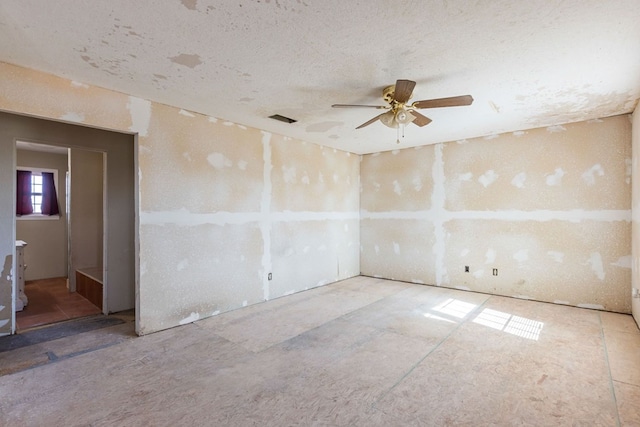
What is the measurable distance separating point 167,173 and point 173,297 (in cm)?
139

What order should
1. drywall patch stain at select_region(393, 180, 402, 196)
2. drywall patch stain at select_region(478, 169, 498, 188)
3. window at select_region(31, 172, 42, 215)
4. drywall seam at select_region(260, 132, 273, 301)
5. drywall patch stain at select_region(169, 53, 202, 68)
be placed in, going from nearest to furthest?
drywall patch stain at select_region(169, 53, 202, 68) → drywall seam at select_region(260, 132, 273, 301) → drywall patch stain at select_region(478, 169, 498, 188) → drywall patch stain at select_region(393, 180, 402, 196) → window at select_region(31, 172, 42, 215)

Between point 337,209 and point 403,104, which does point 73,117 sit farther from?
point 337,209

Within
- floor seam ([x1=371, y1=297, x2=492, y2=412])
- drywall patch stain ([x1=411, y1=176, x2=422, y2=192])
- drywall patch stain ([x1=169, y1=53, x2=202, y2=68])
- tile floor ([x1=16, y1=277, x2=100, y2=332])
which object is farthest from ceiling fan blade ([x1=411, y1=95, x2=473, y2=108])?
tile floor ([x1=16, y1=277, x2=100, y2=332])

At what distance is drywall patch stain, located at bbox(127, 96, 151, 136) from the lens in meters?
3.26

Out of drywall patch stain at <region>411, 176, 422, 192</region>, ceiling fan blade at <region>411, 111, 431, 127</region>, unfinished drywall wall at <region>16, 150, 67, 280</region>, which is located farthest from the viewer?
unfinished drywall wall at <region>16, 150, 67, 280</region>

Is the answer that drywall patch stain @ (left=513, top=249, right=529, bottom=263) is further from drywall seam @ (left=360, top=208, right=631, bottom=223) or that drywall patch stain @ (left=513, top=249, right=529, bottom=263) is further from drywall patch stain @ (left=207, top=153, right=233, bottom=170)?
drywall patch stain @ (left=207, top=153, right=233, bottom=170)

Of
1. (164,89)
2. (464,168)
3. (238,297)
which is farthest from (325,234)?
(164,89)

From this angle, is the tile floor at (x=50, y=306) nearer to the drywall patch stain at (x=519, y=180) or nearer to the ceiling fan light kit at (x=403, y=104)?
the ceiling fan light kit at (x=403, y=104)

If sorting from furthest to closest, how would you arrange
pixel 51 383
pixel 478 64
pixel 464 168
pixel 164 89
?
pixel 464 168 < pixel 164 89 < pixel 478 64 < pixel 51 383

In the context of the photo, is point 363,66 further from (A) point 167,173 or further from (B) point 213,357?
(B) point 213,357

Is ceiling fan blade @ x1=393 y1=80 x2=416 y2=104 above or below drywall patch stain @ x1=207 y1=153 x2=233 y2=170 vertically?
above

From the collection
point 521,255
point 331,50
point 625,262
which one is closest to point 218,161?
point 331,50

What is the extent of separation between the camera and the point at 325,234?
5.67 m

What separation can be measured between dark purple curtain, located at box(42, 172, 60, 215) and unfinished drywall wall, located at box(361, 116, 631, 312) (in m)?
6.45
